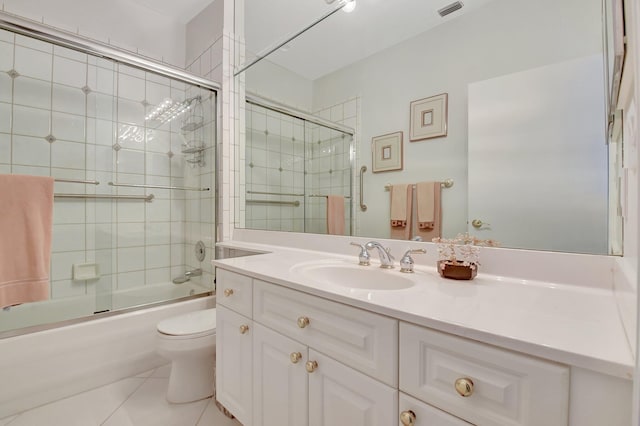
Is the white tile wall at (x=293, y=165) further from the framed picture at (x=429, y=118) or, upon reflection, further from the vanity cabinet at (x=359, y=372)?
the vanity cabinet at (x=359, y=372)

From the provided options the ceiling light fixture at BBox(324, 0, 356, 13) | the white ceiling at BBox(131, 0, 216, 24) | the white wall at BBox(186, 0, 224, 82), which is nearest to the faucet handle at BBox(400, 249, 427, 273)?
the ceiling light fixture at BBox(324, 0, 356, 13)

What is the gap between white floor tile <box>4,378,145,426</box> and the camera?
1.22 metres

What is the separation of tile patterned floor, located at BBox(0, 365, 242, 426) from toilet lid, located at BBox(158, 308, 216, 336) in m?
0.36

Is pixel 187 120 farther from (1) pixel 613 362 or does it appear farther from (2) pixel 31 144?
(1) pixel 613 362

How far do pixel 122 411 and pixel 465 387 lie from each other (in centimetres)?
156

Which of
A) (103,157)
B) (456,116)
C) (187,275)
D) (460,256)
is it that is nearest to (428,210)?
(460,256)

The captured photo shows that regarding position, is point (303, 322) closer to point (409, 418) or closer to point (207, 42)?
point (409, 418)

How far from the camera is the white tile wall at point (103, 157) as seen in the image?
174 cm

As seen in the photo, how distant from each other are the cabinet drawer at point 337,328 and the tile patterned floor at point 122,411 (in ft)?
2.47

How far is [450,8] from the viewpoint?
1.10 m

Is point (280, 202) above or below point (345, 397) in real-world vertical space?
above

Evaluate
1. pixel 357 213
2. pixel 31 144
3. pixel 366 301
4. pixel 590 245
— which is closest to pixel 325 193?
pixel 357 213

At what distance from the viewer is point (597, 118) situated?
817mm

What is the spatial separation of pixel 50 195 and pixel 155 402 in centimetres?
114
